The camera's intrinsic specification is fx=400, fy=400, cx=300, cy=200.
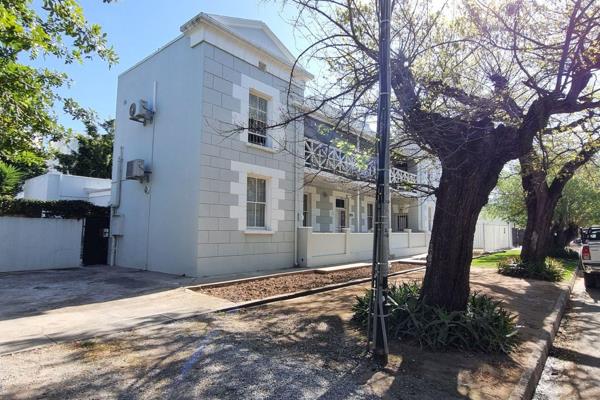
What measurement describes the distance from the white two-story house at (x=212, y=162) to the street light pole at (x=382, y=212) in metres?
4.53

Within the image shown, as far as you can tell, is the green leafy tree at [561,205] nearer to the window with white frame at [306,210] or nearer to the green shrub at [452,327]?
the window with white frame at [306,210]

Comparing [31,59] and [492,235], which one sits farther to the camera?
[492,235]

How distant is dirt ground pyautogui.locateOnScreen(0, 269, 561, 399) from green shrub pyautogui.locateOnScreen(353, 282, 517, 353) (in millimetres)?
206

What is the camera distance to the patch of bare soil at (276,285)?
8.66 m

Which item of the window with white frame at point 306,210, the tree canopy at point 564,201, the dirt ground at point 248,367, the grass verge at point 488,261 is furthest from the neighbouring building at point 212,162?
the tree canopy at point 564,201

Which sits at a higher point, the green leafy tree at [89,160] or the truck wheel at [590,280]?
the green leafy tree at [89,160]

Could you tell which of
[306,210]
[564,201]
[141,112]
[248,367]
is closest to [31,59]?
[141,112]

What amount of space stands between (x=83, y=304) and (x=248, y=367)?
4621mm

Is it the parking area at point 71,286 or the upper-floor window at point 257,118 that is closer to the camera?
the parking area at point 71,286

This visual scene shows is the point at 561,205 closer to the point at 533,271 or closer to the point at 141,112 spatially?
the point at 533,271

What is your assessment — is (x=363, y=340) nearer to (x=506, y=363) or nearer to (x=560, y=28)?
(x=506, y=363)

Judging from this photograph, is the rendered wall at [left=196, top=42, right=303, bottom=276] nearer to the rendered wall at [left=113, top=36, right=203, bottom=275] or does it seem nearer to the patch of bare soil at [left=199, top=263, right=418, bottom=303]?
the rendered wall at [left=113, top=36, right=203, bottom=275]

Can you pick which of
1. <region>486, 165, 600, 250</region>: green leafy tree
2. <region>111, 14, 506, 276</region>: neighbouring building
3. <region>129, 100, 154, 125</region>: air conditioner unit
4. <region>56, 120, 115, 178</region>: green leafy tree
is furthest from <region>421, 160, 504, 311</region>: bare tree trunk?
<region>56, 120, 115, 178</region>: green leafy tree

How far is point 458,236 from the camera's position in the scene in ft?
19.6
